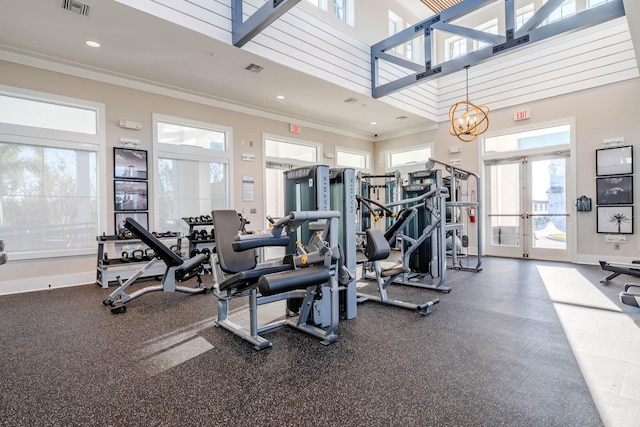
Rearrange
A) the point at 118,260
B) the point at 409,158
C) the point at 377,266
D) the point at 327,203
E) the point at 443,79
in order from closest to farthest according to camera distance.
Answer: the point at 327,203 → the point at 377,266 → the point at 118,260 → the point at 443,79 → the point at 409,158

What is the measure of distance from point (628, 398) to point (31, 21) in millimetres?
6241

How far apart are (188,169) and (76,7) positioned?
9.31 feet

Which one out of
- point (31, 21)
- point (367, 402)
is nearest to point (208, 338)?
point (367, 402)

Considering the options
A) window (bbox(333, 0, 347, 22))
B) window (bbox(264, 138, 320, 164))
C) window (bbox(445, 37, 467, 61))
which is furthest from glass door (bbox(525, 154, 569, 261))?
window (bbox(333, 0, 347, 22))

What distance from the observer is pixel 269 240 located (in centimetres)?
245

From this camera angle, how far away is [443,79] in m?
7.83

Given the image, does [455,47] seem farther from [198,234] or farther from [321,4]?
[198,234]

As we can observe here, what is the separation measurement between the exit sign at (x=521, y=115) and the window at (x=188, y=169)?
19.6ft

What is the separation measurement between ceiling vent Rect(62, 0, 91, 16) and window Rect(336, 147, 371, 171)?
5.80m

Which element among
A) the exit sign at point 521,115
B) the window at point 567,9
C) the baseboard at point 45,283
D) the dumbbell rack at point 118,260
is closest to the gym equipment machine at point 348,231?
the dumbbell rack at point 118,260

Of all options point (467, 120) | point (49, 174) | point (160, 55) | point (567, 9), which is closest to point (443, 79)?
point (567, 9)

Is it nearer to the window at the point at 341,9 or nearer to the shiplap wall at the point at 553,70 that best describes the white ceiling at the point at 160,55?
the window at the point at 341,9

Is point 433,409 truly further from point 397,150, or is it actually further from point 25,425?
point 397,150

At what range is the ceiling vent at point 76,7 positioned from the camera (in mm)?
3376
